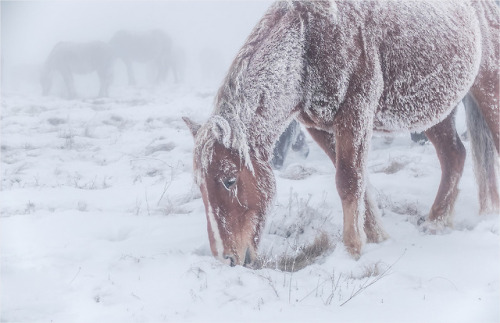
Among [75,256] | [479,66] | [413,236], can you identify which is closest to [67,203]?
[75,256]

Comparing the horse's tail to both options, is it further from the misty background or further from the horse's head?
the horse's head

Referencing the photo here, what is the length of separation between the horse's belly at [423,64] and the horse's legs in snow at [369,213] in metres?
0.41

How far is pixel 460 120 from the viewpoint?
25.6 ft

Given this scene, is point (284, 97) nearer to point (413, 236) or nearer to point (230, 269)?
point (230, 269)

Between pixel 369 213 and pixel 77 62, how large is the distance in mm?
9957

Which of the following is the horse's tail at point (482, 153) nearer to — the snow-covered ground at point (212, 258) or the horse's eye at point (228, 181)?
the snow-covered ground at point (212, 258)

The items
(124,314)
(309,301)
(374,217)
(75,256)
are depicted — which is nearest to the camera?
(124,314)

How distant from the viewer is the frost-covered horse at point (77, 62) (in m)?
9.58

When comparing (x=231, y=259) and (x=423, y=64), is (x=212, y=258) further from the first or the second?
(x=423, y=64)

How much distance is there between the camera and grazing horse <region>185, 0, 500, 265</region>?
7.86ft

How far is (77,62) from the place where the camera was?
34.9ft

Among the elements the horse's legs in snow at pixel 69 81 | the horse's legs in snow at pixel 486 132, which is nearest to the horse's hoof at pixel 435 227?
the horse's legs in snow at pixel 486 132

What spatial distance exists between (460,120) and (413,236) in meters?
5.70

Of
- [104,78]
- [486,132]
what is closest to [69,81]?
[104,78]
